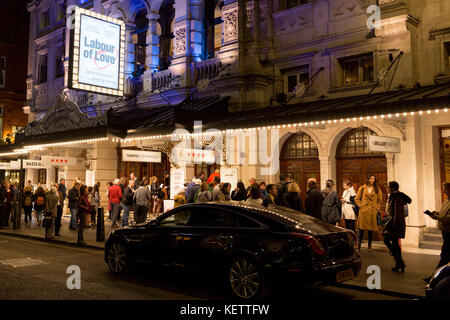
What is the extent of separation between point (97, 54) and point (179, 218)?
43.5 feet

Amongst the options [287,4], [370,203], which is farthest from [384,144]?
[287,4]

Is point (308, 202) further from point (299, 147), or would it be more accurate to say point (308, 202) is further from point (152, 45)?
point (152, 45)

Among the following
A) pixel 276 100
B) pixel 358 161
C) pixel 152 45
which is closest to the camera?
pixel 358 161

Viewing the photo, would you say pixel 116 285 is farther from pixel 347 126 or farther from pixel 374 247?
pixel 347 126

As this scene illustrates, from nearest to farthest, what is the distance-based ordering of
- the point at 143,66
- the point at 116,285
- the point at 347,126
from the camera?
1. the point at 116,285
2. the point at 347,126
3. the point at 143,66

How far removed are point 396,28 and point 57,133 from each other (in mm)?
14581

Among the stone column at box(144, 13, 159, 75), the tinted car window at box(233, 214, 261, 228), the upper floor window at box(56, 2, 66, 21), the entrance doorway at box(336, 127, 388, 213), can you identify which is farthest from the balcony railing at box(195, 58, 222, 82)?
the upper floor window at box(56, 2, 66, 21)

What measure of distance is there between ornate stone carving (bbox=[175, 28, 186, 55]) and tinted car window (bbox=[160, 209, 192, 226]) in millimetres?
11873

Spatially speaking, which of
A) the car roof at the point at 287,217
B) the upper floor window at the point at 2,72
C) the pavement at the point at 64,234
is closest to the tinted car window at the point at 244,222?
the car roof at the point at 287,217

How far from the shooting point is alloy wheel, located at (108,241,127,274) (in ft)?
28.0

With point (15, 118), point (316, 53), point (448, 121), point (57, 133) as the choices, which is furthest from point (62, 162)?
point (15, 118)

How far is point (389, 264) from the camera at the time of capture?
9539mm

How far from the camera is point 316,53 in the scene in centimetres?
1541

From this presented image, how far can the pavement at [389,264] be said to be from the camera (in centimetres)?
741
